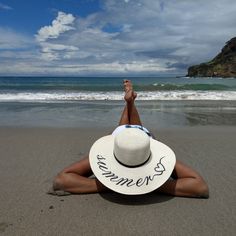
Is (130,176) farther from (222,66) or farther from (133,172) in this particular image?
(222,66)

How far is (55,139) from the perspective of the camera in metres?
6.77

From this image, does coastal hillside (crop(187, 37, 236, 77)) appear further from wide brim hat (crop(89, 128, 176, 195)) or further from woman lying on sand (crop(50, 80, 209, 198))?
wide brim hat (crop(89, 128, 176, 195))

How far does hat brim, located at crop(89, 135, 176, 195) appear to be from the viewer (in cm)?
329

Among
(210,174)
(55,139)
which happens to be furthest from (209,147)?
(55,139)

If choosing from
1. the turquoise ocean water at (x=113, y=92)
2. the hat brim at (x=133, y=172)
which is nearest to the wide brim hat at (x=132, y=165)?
the hat brim at (x=133, y=172)

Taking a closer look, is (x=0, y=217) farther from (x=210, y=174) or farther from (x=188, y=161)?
(x=188, y=161)

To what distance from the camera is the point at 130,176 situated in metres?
3.29

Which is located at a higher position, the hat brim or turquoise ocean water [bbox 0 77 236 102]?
the hat brim

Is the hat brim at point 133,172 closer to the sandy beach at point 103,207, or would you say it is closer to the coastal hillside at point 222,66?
the sandy beach at point 103,207

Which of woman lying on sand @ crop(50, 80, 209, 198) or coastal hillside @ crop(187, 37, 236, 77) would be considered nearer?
woman lying on sand @ crop(50, 80, 209, 198)

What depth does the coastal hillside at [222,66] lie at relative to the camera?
94.4 metres

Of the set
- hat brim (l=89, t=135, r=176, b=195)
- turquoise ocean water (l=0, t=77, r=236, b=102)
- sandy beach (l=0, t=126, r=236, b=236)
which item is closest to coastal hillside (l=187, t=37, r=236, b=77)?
turquoise ocean water (l=0, t=77, r=236, b=102)

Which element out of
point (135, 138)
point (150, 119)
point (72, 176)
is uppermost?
point (135, 138)

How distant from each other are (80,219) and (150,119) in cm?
697
